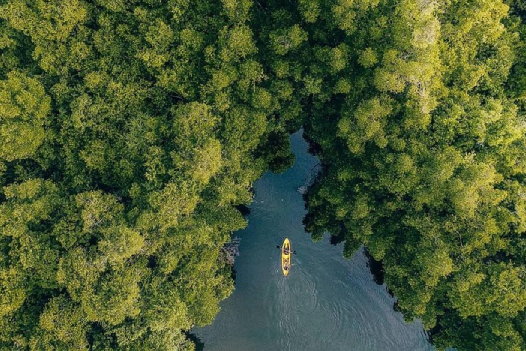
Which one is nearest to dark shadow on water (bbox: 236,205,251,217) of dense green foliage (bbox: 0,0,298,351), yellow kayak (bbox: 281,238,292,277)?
yellow kayak (bbox: 281,238,292,277)

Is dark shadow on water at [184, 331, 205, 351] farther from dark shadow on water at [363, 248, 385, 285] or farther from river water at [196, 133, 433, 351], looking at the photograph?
dark shadow on water at [363, 248, 385, 285]

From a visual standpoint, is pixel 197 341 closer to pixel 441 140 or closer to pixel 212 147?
pixel 212 147

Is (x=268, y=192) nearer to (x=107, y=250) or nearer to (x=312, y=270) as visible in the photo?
(x=312, y=270)

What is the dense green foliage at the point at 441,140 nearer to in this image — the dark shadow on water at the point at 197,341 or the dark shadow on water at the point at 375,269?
the dark shadow on water at the point at 375,269

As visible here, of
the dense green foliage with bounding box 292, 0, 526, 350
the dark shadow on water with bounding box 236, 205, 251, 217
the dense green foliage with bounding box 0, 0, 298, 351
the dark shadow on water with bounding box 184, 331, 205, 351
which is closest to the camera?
the dense green foliage with bounding box 292, 0, 526, 350

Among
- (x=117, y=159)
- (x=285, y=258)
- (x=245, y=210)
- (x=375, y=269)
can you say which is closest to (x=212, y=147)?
(x=117, y=159)
